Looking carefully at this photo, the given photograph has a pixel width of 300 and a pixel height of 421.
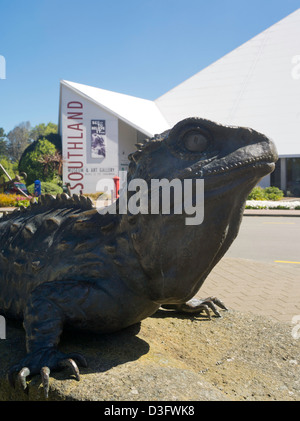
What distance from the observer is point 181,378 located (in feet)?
7.32

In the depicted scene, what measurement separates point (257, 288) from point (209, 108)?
30.2 meters

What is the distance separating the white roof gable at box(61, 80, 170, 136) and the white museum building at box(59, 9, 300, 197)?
9 cm

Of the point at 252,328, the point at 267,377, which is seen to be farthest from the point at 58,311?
the point at 252,328

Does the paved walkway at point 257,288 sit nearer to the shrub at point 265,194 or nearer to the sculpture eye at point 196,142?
the sculpture eye at point 196,142

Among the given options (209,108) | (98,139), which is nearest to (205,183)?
(209,108)

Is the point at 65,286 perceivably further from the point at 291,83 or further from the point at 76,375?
the point at 291,83

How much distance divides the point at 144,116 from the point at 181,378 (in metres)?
35.3

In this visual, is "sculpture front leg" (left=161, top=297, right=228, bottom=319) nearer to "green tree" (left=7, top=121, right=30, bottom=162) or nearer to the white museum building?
the white museum building

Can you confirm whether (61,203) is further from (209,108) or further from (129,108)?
(129,108)

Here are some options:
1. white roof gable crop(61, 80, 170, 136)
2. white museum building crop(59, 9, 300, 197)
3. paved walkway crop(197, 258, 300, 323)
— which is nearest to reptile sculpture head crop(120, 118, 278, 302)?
paved walkway crop(197, 258, 300, 323)

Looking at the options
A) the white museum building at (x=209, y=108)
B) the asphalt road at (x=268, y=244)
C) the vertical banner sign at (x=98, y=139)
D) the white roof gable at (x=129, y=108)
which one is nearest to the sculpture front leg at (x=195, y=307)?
the asphalt road at (x=268, y=244)

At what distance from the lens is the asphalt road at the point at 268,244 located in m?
8.31

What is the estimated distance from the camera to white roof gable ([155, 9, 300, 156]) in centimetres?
3012

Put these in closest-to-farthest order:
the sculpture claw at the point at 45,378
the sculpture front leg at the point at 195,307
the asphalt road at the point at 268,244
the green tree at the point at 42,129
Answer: the sculpture claw at the point at 45,378
the sculpture front leg at the point at 195,307
the asphalt road at the point at 268,244
the green tree at the point at 42,129
